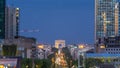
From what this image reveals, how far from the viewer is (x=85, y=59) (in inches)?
5974

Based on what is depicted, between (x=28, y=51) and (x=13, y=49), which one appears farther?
(x=28, y=51)

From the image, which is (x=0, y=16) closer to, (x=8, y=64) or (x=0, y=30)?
(x=0, y=30)

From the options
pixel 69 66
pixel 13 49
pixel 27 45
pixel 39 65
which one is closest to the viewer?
pixel 13 49

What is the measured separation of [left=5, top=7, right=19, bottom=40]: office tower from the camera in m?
178

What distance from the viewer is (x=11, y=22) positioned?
182 m

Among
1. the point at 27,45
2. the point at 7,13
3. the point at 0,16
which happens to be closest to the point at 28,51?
the point at 27,45

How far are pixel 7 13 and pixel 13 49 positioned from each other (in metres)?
116

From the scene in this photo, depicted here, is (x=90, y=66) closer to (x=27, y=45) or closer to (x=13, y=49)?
(x=27, y=45)

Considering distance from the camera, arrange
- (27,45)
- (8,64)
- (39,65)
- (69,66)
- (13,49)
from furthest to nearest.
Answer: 1. (69,66)
2. (27,45)
3. (39,65)
4. (13,49)
5. (8,64)

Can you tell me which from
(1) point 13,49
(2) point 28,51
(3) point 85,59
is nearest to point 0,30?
(2) point 28,51

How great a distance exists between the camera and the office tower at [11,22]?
178250 mm

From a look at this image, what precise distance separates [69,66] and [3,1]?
37752mm

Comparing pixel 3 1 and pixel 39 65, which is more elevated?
pixel 3 1

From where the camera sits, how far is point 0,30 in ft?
478
